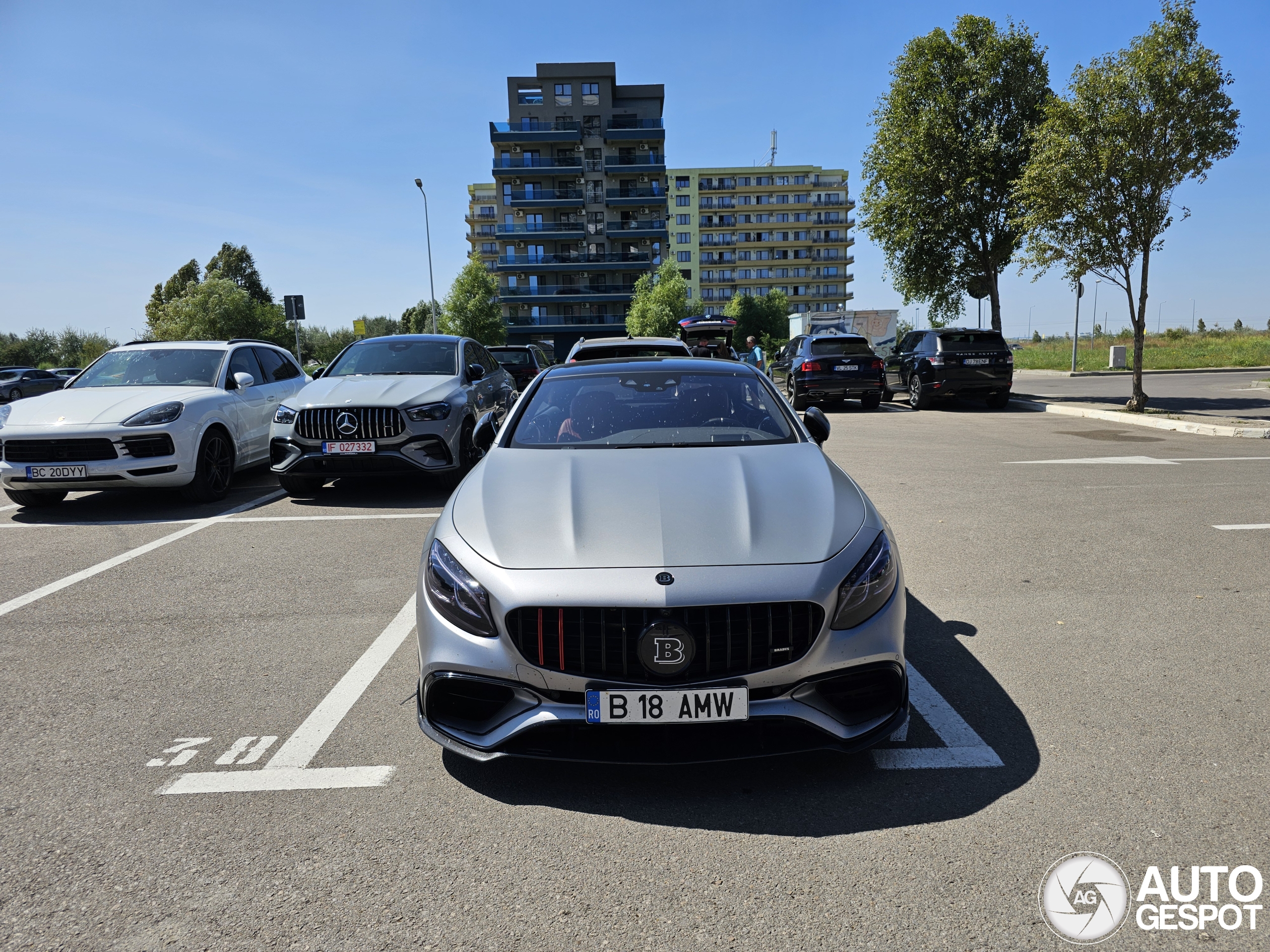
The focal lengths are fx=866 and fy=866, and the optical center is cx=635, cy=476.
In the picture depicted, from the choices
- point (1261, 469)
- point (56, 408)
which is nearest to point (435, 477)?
point (56, 408)

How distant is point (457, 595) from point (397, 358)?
7282 mm

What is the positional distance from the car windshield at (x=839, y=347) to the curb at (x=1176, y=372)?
15.9 metres

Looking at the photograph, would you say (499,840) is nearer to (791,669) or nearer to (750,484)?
(791,669)

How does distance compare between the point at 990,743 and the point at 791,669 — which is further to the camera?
the point at 990,743

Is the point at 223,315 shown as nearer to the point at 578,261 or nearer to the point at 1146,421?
the point at 578,261

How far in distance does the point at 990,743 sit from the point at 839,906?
1.19m

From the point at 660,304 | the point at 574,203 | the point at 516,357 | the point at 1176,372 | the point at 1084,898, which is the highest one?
the point at 574,203

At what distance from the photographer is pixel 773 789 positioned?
2.87m

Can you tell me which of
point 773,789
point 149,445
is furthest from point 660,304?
point 773,789

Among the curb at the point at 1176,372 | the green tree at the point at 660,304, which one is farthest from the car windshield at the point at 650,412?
the green tree at the point at 660,304

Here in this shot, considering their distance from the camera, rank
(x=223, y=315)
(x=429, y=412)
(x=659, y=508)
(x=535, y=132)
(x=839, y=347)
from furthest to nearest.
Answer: (x=535, y=132)
(x=223, y=315)
(x=839, y=347)
(x=429, y=412)
(x=659, y=508)

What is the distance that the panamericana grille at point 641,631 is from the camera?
266 cm

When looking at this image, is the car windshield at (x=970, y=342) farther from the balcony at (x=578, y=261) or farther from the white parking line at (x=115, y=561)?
the balcony at (x=578, y=261)

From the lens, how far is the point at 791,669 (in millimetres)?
2682
